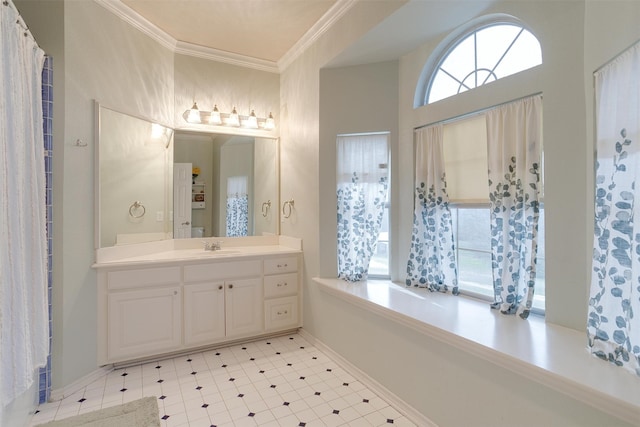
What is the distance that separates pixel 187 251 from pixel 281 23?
2.32m

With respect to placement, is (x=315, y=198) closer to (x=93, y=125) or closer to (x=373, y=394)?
(x=373, y=394)

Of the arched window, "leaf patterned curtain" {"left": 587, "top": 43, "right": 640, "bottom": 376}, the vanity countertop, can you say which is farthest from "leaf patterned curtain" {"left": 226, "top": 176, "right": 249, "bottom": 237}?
"leaf patterned curtain" {"left": 587, "top": 43, "right": 640, "bottom": 376}

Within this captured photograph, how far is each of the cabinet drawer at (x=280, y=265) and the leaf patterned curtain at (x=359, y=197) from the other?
55 cm

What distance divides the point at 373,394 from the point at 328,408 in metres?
0.35

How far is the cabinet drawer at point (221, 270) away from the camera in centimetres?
281

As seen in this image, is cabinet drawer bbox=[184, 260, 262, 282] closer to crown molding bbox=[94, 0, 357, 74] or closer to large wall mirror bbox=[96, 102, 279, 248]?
large wall mirror bbox=[96, 102, 279, 248]

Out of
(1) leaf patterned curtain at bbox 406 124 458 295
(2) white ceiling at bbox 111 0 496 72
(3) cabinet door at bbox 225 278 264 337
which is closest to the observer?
(2) white ceiling at bbox 111 0 496 72

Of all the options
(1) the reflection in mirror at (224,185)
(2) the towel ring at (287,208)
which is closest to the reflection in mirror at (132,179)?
(1) the reflection in mirror at (224,185)

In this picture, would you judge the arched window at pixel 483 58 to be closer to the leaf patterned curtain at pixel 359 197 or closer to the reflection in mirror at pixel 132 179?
the leaf patterned curtain at pixel 359 197

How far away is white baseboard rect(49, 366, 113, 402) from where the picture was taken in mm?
2193

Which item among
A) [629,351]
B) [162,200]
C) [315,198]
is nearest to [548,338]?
[629,351]

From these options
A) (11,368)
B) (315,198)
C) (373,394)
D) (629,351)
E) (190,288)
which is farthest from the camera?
(315,198)

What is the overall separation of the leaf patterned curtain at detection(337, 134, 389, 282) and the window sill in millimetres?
366

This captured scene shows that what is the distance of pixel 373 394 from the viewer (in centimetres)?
225
